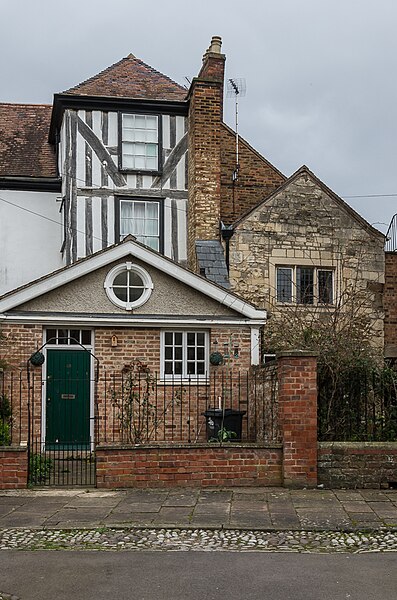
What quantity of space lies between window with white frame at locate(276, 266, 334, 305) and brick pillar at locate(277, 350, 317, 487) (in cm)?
782

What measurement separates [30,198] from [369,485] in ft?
46.0

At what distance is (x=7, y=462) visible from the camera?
36.9ft

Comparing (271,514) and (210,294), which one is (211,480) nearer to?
(271,514)

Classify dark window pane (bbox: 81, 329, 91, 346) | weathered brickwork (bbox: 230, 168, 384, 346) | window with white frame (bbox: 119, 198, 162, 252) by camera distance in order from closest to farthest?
dark window pane (bbox: 81, 329, 91, 346), weathered brickwork (bbox: 230, 168, 384, 346), window with white frame (bbox: 119, 198, 162, 252)

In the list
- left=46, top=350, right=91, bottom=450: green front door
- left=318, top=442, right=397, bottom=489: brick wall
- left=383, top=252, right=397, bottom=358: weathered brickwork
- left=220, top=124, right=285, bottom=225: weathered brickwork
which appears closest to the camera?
left=318, top=442, right=397, bottom=489: brick wall

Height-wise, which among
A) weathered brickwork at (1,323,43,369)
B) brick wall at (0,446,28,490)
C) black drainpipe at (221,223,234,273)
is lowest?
brick wall at (0,446,28,490)

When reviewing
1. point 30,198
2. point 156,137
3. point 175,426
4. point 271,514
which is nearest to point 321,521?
point 271,514

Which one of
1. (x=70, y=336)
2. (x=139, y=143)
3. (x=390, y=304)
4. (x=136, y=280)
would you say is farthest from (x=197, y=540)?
(x=139, y=143)

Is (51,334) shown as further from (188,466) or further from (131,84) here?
(131,84)

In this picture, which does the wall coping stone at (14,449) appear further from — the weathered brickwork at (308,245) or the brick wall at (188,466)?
the weathered brickwork at (308,245)

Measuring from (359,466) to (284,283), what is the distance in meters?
8.65

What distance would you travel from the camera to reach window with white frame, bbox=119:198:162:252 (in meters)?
20.2

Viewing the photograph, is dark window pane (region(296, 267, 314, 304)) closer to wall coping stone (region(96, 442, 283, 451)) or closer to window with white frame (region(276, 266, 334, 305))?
window with white frame (region(276, 266, 334, 305))

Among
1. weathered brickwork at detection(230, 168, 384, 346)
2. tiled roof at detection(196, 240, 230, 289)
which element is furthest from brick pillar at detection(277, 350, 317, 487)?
weathered brickwork at detection(230, 168, 384, 346)
